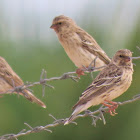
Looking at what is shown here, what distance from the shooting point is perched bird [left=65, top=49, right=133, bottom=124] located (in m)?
8.73

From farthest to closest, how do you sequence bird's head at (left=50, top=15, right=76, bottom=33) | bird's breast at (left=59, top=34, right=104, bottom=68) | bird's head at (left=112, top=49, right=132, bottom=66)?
bird's head at (left=50, top=15, right=76, bottom=33) → bird's breast at (left=59, top=34, right=104, bottom=68) → bird's head at (left=112, top=49, right=132, bottom=66)

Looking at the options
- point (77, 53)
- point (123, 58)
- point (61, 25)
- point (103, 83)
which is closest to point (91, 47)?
point (77, 53)

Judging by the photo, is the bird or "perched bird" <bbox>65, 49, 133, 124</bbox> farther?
the bird

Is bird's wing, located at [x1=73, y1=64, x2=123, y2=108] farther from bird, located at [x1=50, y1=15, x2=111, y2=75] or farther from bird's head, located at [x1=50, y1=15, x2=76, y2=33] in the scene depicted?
bird's head, located at [x1=50, y1=15, x2=76, y2=33]

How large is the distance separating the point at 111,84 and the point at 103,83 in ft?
0.38

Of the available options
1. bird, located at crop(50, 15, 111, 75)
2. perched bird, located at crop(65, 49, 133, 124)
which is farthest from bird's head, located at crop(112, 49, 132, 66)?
bird, located at crop(50, 15, 111, 75)

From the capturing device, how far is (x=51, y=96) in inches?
543

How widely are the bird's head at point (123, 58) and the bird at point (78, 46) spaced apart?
1.07 metres

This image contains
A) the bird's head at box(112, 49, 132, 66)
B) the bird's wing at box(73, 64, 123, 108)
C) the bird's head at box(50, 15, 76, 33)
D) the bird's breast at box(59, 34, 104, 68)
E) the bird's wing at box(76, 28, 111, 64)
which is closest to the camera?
the bird's wing at box(73, 64, 123, 108)

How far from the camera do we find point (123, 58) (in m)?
9.21

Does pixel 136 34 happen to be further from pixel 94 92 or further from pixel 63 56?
pixel 94 92

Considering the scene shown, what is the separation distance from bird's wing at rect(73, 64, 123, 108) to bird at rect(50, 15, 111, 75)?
1104mm

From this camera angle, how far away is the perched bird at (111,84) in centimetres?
873

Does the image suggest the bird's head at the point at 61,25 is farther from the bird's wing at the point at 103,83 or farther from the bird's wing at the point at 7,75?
the bird's wing at the point at 103,83
